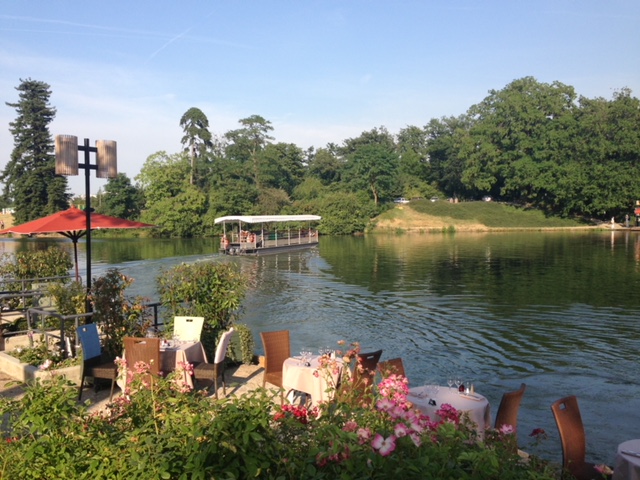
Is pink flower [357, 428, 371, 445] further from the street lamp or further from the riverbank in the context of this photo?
the riverbank

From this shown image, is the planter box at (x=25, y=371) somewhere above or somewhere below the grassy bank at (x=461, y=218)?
below

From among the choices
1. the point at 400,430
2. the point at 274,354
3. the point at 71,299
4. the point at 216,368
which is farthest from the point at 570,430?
the point at 71,299

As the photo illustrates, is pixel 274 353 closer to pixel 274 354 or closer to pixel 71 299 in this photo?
pixel 274 354

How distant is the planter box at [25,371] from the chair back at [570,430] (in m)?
5.78

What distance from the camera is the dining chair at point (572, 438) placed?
4891 millimetres

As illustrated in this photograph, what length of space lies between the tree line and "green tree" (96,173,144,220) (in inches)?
6.2

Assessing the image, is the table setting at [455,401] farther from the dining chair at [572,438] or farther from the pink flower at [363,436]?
the pink flower at [363,436]

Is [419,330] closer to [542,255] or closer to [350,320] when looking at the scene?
[350,320]

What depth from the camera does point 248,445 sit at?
290cm

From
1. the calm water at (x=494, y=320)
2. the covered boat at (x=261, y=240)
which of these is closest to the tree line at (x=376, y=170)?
the covered boat at (x=261, y=240)

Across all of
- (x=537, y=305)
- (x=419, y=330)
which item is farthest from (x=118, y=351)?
(x=537, y=305)

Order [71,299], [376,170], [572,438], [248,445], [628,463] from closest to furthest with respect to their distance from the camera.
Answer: [248,445] < [628,463] < [572,438] < [71,299] < [376,170]

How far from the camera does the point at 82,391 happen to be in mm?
7348

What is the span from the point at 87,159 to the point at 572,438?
7.89 m
